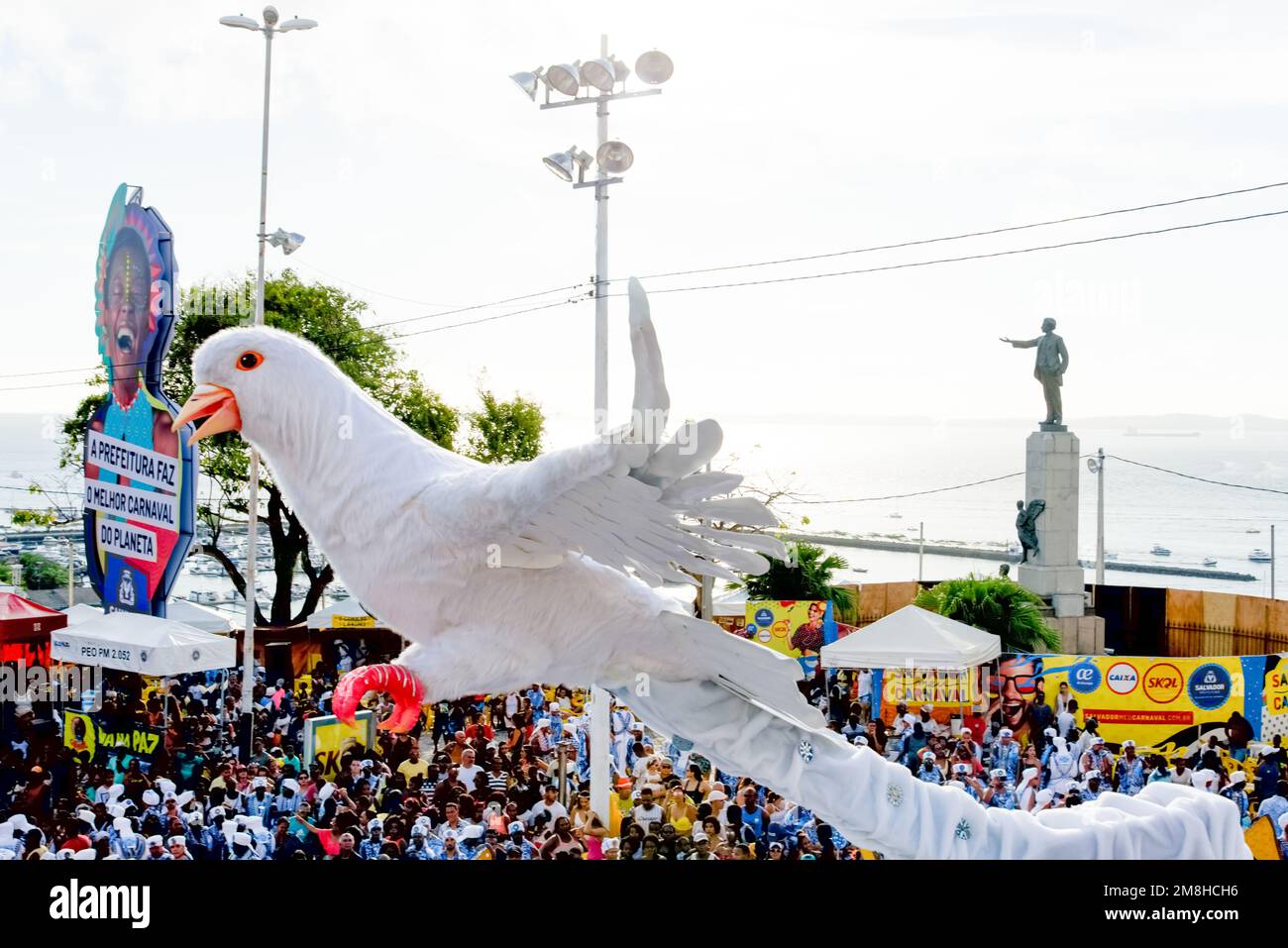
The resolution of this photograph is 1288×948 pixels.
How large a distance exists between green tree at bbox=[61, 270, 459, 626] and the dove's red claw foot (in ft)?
58.8

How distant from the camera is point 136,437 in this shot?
1538 centimetres

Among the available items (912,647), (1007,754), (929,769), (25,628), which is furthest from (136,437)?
(1007,754)

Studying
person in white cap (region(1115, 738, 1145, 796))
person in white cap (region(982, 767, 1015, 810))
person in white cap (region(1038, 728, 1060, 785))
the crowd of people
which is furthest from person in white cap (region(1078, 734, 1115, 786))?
person in white cap (region(982, 767, 1015, 810))

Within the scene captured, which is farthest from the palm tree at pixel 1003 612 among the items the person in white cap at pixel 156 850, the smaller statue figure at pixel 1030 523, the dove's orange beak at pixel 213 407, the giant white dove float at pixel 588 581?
the dove's orange beak at pixel 213 407

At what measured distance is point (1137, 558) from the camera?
8556cm

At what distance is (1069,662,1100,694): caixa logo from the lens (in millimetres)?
12977

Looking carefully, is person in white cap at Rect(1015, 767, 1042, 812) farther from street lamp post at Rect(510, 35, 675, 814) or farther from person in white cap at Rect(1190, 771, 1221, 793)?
street lamp post at Rect(510, 35, 675, 814)

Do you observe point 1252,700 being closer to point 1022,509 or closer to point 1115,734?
point 1115,734

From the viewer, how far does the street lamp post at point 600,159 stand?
9.36 m

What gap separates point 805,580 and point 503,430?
8.26 m

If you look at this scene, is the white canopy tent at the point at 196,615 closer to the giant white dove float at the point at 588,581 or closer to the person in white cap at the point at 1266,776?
the person in white cap at the point at 1266,776

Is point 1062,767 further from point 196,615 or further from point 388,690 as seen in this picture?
point 196,615

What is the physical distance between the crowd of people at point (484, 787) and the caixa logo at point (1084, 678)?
0.37 metres
